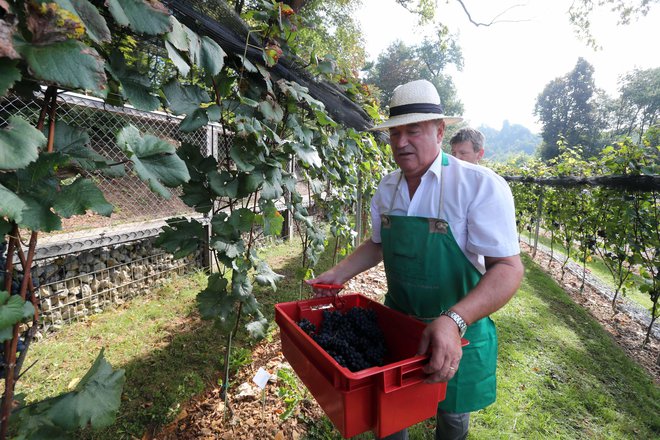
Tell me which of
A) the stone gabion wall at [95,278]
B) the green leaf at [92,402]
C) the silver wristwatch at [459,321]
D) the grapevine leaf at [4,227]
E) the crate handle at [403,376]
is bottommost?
the stone gabion wall at [95,278]

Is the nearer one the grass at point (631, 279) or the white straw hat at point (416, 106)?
the white straw hat at point (416, 106)

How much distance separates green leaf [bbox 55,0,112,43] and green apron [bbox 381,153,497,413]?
4.26 ft

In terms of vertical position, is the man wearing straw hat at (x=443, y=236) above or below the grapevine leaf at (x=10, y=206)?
below

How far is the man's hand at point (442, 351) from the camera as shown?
0.99 metres

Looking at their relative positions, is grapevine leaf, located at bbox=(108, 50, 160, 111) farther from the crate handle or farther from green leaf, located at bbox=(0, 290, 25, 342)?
the crate handle

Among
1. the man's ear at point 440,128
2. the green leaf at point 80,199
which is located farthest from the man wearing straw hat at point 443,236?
the green leaf at point 80,199

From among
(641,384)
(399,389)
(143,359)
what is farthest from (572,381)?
(143,359)

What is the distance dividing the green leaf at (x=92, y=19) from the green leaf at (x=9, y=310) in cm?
57

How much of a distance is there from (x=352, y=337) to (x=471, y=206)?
2.54 feet

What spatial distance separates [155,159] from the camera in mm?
924

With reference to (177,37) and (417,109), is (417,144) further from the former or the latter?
(177,37)

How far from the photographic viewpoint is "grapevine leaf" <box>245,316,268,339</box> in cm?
201

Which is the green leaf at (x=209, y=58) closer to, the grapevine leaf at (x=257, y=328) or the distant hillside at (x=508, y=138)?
the grapevine leaf at (x=257, y=328)

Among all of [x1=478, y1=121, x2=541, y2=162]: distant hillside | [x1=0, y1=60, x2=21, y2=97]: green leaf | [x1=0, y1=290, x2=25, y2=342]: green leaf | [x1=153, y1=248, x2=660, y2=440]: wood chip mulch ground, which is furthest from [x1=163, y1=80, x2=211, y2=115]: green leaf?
[x1=478, y1=121, x2=541, y2=162]: distant hillside
